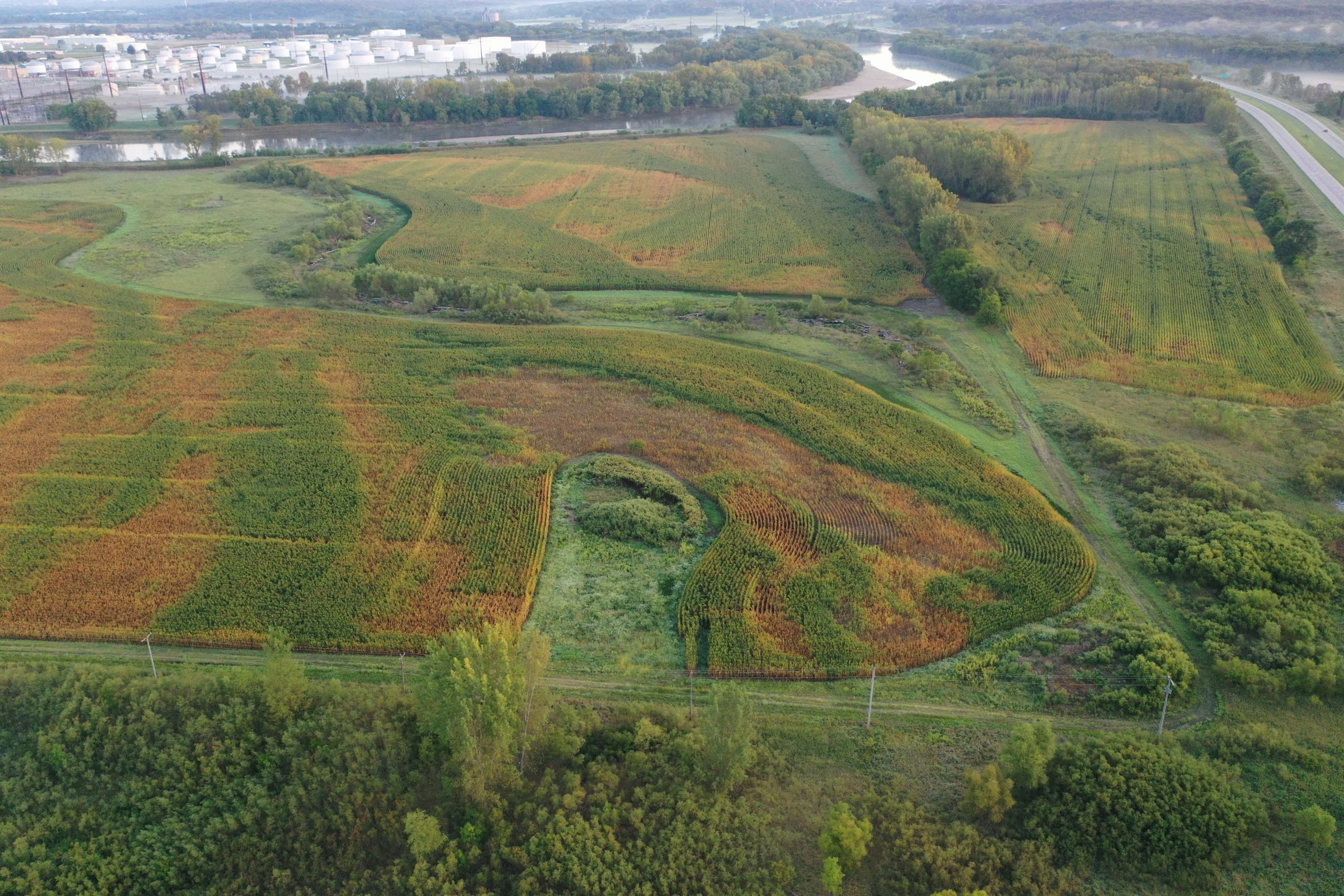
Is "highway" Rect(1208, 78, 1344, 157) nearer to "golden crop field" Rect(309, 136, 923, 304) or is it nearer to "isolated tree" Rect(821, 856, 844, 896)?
"golden crop field" Rect(309, 136, 923, 304)

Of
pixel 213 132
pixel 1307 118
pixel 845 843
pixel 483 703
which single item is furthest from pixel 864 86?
pixel 845 843

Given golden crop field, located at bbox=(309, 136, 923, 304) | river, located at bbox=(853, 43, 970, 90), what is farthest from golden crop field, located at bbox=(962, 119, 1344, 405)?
river, located at bbox=(853, 43, 970, 90)

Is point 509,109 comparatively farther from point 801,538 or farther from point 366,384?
point 801,538

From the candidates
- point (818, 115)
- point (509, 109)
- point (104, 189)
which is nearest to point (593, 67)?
point (509, 109)

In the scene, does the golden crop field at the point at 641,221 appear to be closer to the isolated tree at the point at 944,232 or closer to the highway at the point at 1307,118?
the isolated tree at the point at 944,232

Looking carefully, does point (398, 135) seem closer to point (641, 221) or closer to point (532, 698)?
point (641, 221)
